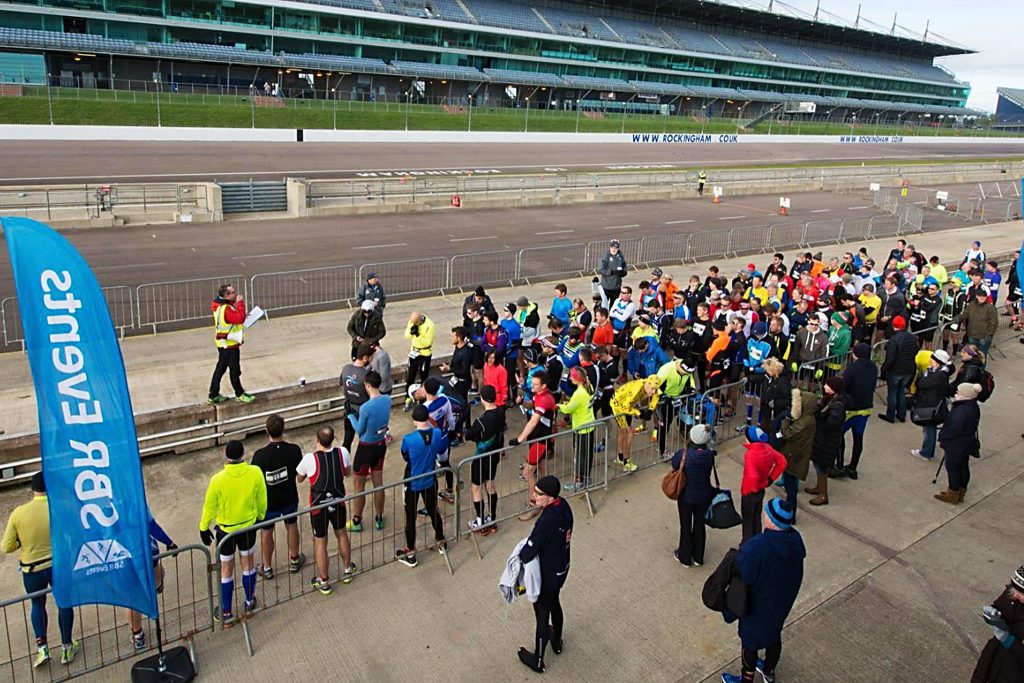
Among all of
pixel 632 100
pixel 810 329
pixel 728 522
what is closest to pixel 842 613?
pixel 728 522

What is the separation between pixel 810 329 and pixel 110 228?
21.9m

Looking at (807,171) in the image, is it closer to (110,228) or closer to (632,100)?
(110,228)

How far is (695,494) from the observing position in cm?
725

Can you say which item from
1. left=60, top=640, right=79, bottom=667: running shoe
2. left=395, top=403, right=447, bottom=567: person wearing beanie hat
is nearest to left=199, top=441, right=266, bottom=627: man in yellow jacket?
left=60, top=640, right=79, bottom=667: running shoe

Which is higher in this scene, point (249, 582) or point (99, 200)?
point (99, 200)

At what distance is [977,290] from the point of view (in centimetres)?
1360

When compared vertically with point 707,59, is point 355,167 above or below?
below

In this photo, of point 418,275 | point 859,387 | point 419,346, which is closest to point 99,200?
point 418,275

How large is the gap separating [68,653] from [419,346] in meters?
5.93

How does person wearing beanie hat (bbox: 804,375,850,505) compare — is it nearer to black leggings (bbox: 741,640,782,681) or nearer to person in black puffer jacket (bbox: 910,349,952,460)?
person in black puffer jacket (bbox: 910,349,952,460)

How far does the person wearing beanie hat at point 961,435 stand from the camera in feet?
28.1

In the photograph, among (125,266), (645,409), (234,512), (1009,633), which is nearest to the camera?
(1009,633)

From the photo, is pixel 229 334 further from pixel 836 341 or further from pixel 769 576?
pixel 836 341

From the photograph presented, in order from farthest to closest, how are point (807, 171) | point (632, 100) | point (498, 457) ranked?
point (632, 100) < point (807, 171) < point (498, 457)
